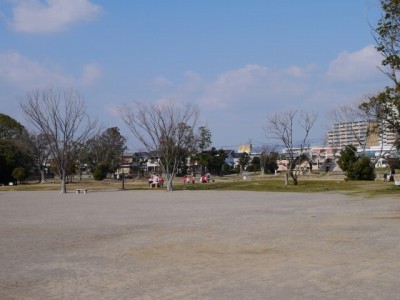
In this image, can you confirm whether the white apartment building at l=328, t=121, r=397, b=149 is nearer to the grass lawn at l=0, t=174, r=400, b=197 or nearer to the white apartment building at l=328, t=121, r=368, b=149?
the white apartment building at l=328, t=121, r=368, b=149

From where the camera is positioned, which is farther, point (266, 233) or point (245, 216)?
point (245, 216)

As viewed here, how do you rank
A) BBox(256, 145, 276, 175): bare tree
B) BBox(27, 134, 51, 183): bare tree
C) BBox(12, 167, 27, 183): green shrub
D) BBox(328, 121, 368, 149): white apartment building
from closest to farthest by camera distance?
BBox(328, 121, 368, 149): white apartment building → BBox(12, 167, 27, 183): green shrub → BBox(27, 134, 51, 183): bare tree → BBox(256, 145, 276, 175): bare tree

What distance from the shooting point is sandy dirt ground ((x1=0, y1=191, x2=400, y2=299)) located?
6.35 metres

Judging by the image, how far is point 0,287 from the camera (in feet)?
21.9

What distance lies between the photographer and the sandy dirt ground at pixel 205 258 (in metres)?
6.35

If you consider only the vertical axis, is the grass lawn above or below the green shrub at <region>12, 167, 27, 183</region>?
below

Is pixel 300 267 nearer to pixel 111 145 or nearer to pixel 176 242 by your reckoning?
pixel 176 242

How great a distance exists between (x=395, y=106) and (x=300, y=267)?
19.6 meters

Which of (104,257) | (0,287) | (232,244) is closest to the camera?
(0,287)

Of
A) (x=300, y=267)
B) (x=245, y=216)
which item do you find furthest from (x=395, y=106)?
(x=300, y=267)

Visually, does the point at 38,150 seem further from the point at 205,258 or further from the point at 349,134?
the point at 205,258

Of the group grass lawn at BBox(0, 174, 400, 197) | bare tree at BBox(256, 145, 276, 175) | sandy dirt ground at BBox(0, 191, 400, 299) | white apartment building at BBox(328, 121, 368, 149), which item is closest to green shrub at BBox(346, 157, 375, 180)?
grass lawn at BBox(0, 174, 400, 197)

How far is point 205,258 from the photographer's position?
28.4 feet

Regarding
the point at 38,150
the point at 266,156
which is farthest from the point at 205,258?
the point at 266,156
